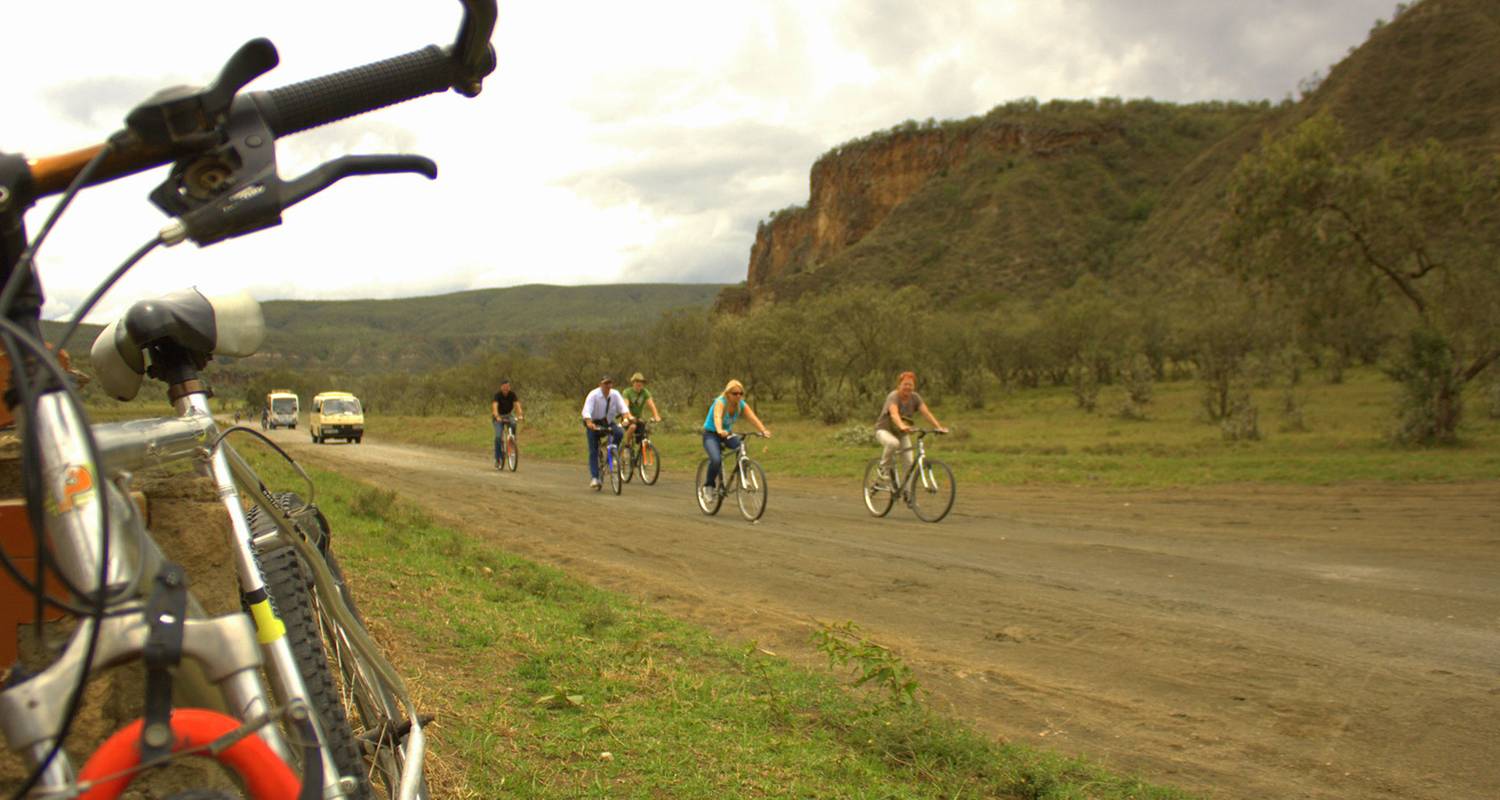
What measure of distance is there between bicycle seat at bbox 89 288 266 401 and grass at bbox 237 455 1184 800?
184 cm

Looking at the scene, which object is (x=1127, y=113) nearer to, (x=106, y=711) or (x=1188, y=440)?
(x=1188, y=440)

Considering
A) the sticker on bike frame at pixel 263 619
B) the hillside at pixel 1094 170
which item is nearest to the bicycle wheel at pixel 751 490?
the sticker on bike frame at pixel 263 619

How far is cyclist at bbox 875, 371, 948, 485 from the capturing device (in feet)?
46.1

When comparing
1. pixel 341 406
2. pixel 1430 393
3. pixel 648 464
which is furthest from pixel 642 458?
pixel 341 406

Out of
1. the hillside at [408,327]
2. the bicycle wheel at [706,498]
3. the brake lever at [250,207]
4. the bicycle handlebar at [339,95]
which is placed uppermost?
the hillside at [408,327]

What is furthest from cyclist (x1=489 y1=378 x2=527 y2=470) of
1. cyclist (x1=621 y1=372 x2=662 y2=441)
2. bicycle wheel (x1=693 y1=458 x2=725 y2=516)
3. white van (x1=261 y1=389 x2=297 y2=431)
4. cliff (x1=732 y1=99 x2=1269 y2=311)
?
cliff (x1=732 y1=99 x2=1269 y2=311)

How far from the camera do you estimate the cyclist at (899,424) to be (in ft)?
46.1

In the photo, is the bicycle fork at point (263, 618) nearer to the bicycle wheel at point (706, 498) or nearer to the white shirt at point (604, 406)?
the bicycle wheel at point (706, 498)

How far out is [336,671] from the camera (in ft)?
9.49

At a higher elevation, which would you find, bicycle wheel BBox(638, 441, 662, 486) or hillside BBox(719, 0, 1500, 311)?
hillside BBox(719, 0, 1500, 311)

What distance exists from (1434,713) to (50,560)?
6517 millimetres

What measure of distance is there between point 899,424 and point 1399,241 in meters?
14.9

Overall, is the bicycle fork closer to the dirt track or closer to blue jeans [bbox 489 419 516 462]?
the dirt track

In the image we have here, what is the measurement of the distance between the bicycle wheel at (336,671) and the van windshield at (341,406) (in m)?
35.6
